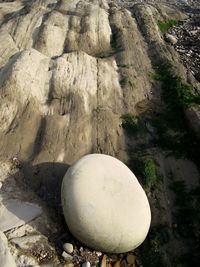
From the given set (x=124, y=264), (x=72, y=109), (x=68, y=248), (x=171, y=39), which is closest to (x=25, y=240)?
(x=68, y=248)

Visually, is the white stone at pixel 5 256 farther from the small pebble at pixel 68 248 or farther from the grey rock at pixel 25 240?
the small pebble at pixel 68 248

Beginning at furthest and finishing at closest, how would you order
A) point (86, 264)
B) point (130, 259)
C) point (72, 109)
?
point (72, 109), point (130, 259), point (86, 264)

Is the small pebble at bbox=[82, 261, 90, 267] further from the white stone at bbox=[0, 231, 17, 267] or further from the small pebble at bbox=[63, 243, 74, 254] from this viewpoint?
the white stone at bbox=[0, 231, 17, 267]

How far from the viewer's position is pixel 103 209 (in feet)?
34.2

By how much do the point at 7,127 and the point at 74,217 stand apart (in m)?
4.96

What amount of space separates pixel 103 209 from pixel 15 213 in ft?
7.62

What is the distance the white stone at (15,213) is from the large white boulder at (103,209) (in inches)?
41.3

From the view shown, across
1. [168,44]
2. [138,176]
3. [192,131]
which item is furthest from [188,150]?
[168,44]

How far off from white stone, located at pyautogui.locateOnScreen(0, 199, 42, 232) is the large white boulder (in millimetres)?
1050

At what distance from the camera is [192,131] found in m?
14.8

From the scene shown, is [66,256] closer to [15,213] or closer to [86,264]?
[86,264]

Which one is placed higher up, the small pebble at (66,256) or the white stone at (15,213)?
the white stone at (15,213)

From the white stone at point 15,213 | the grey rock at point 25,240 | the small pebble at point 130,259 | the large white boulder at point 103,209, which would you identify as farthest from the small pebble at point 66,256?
the small pebble at point 130,259

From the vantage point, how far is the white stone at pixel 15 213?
10.8 meters
